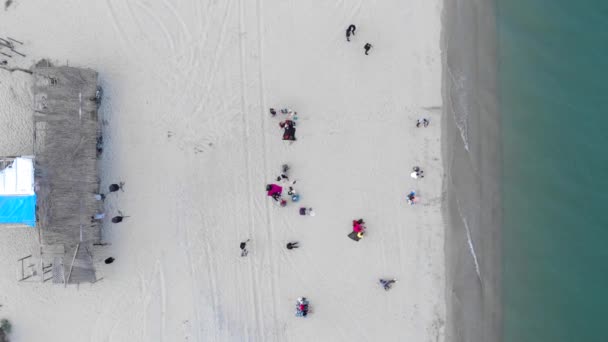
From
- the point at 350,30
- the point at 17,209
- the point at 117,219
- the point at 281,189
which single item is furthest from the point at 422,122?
the point at 17,209

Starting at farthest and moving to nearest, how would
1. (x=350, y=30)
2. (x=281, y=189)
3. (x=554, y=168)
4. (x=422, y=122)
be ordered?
1. (x=281, y=189)
2. (x=350, y=30)
3. (x=422, y=122)
4. (x=554, y=168)

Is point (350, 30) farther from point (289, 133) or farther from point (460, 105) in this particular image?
point (460, 105)

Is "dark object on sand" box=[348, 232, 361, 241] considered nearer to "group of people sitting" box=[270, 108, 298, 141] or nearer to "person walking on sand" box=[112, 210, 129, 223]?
"group of people sitting" box=[270, 108, 298, 141]

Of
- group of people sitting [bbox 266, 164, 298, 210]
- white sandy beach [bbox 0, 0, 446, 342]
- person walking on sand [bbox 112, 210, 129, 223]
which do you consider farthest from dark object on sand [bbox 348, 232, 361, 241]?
person walking on sand [bbox 112, 210, 129, 223]

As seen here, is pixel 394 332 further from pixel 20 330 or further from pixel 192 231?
pixel 20 330

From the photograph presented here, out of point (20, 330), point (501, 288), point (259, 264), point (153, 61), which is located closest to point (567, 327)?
point (501, 288)

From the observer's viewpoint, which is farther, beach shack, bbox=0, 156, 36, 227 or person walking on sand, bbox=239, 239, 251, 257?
person walking on sand, bbox=239, 239, 251, 257

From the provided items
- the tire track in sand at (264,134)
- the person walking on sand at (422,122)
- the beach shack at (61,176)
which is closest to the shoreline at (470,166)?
the person walking on sand at (422,122)
